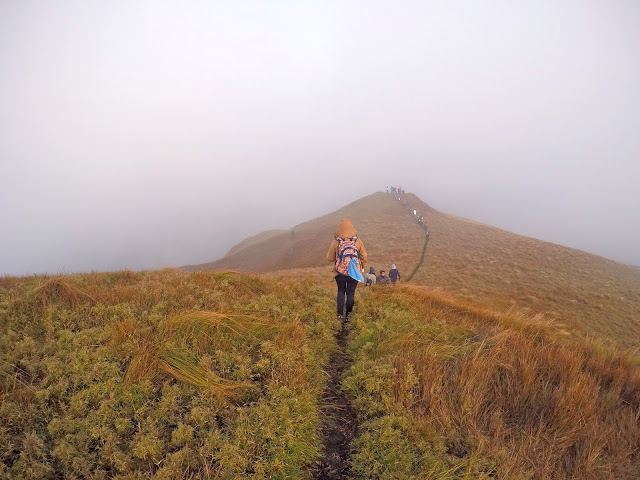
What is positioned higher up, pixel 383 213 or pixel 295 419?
pixel 383 213

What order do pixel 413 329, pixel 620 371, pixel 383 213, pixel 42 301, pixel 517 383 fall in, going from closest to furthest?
pixel 517 383 < pixel 42 301 < pixel 620 371 < pixel 413 329 < pixel 383 213

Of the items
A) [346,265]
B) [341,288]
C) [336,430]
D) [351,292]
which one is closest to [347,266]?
[346,265]

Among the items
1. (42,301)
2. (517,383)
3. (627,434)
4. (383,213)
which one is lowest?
(627,434)

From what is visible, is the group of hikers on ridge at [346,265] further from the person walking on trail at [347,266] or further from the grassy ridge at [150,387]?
the grassy ridge at [150,387]

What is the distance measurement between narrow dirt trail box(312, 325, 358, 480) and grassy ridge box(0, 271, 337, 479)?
0.22m

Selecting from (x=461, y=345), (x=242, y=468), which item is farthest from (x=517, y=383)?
(x=242, y=468)

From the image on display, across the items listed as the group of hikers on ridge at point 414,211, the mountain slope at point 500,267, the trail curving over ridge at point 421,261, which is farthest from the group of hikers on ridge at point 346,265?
the group of hikers on ridge at point 414,211

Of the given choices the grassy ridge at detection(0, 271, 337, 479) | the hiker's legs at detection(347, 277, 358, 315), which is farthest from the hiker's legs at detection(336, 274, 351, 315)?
the grassy ridge at detection(0, 271, 337, 479)

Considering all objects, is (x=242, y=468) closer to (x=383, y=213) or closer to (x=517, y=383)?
(x=517, y=383)

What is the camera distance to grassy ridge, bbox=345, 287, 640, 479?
390 centimetres

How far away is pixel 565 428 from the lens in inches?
183

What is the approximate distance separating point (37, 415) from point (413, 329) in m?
6.88

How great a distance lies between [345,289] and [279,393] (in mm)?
4793

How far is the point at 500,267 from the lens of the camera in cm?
3350
